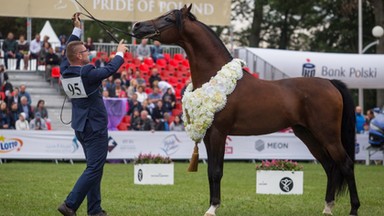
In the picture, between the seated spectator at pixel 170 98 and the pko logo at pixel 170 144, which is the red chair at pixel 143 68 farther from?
the pko logo at pixel 170 144

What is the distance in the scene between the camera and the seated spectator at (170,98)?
2523cm

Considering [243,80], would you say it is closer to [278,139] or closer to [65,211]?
[65,211]

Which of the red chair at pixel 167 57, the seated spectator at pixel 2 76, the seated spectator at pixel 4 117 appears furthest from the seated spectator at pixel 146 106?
the red chair at pixel 167 57

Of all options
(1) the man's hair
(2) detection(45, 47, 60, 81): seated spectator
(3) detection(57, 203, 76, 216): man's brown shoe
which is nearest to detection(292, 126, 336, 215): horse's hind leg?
(1) the man's hair

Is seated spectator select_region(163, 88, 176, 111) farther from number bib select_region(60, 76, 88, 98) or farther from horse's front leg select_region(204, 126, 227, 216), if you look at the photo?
number bib select_region(60, 76, 88, 98)

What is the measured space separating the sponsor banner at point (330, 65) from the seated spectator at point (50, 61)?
720 centimetres

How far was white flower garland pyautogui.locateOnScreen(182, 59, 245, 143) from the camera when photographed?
401 inches

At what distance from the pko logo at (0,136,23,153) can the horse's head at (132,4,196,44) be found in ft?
39.9

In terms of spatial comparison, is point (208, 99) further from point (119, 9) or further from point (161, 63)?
point (119, 9)

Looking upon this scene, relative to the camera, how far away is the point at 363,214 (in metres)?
10.7

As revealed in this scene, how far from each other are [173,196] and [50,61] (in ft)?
51.2

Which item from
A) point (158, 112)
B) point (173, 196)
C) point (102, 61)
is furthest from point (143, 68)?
point (173, 196)

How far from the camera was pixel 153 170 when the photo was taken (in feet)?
50.3

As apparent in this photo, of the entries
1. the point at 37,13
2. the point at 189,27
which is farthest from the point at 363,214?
the point at 37,13
